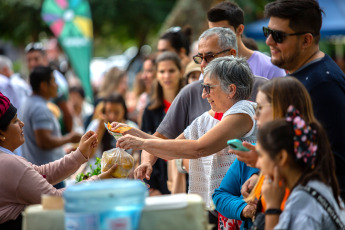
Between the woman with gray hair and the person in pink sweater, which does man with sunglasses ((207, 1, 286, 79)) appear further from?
the person in pink sweater

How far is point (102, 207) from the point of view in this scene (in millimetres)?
2104

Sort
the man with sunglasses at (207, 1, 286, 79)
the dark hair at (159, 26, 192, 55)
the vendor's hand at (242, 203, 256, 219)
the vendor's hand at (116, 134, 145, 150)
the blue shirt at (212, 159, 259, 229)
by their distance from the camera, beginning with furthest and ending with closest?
the dark hair at (159, 26, 192, 55) → the man with sunglasses at (207, 1, 286, 79) → the vendor's hand at (116, 134, 145, 150) → the blue shirt at (212, 159, 259, 229) → the vendor's hand at (242, 203, 256, 219)

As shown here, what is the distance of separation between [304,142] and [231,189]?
37.5 inches

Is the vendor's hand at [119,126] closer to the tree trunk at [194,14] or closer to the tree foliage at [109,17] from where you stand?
the tree trunk at [194,14]

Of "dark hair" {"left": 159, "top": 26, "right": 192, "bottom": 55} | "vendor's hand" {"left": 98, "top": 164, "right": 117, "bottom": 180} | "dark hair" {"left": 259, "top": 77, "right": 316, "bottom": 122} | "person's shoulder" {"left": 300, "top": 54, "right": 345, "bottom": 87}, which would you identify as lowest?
"vendor's hand" {"left": 98, "top": 164, "right": 117, "bottom": 180}

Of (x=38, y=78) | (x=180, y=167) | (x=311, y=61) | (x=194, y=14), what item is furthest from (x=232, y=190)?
(x=194, y=14)

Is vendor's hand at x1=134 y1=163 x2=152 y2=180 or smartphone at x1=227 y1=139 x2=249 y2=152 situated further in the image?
vendor's hand at x1=134 y1=163 x2=152 y2=180

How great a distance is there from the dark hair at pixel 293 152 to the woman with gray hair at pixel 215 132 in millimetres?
790

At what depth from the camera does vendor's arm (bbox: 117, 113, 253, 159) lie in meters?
3.18

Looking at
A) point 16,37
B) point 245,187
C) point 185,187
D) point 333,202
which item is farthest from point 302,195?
point 16,37

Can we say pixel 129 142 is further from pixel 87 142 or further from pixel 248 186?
pixel 248 186

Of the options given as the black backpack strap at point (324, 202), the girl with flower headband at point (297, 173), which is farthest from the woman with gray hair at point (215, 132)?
the black backpack strap at point (324, 202)

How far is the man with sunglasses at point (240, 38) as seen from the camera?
174 inches

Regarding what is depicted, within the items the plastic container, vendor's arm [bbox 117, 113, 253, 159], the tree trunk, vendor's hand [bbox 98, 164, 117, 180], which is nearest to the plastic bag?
vendor's hand [bbox 98, 164, 117, 180]
